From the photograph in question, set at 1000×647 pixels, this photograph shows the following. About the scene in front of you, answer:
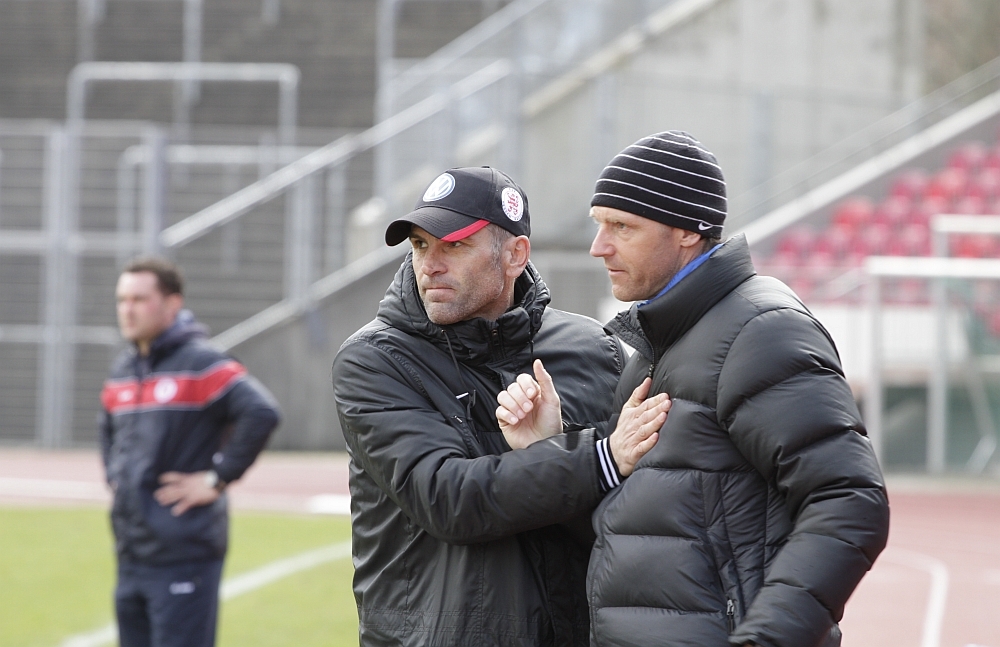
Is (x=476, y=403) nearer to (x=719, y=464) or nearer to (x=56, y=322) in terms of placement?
(x=719, y=464)

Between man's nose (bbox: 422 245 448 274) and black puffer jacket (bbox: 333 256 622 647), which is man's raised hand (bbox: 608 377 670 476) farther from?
man's nose (bbox: 422 245 448 274)

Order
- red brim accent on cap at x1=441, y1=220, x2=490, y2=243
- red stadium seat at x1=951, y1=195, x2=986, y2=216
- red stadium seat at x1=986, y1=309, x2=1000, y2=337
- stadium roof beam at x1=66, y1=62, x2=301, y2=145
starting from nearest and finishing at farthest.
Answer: red brim accent on cap at x1=441, y1=220, x2=490, y2=243
red stadium seat at x1=986, y1=309, x2=1000, y2=337
red stadium seat at x1=951, y1=195, x2=986, y2=216
stadium roof beam at x1=66, y1=62, x2=301, y2=145

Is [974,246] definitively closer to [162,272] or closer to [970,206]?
[970,206]

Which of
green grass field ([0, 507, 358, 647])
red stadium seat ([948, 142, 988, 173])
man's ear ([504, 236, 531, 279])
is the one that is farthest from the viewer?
red stadium seat ([948, 142, 988, 173])

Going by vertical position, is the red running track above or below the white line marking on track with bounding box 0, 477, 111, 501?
above

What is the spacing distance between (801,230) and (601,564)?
14783 millimetres

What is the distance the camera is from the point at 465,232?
10.8 ft

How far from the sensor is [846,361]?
13.6 metres

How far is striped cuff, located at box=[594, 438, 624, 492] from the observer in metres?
2.97

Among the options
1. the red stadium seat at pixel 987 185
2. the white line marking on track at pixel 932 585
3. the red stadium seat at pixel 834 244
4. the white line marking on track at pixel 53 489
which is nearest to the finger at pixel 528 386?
the white line marking on track at pixel 932 585

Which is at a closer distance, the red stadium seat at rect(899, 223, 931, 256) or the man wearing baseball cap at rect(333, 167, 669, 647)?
the man wearing baseball cap at rect(333, 167, 669, 647)

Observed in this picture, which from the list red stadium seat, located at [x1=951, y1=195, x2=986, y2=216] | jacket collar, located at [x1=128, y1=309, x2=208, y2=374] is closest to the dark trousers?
jacket collar, located at [x1=128, y1=309, x2=208, y2=374]

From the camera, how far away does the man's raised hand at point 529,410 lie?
311 cm

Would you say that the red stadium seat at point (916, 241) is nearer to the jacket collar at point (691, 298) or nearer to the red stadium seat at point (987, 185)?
the red stadium seat at point (987, 185)
